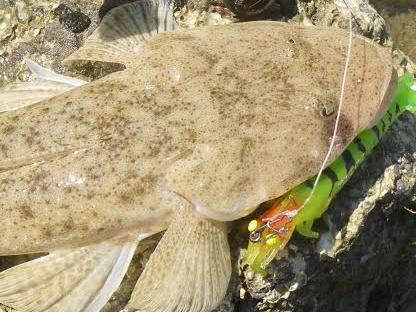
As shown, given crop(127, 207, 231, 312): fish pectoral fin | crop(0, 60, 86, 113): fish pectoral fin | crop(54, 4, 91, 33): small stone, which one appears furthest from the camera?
crop(54, 4, 91, 33): small stone

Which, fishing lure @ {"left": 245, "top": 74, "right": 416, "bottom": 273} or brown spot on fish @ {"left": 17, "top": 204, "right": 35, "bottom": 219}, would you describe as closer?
brown spot on fish @ {"left": 17, "top": 204, "right": 35, "bottom": 219}

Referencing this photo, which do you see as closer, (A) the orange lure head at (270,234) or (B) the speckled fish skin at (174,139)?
(B) the speckled fish skin at (174,139)

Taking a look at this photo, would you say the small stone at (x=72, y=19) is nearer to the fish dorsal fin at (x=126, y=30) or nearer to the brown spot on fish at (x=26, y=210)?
the fish dorsal fin at (x=126, y=30)

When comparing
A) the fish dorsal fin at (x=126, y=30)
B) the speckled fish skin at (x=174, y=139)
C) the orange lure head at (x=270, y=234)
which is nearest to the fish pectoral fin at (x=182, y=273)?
the speckled fish skin at (x=174, y=139)

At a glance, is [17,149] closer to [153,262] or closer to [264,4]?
[153,262]

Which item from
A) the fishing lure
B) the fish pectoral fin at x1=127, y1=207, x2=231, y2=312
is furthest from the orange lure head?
the fish pectoral fin at x1=127, y1=207, x2=231, y2=312

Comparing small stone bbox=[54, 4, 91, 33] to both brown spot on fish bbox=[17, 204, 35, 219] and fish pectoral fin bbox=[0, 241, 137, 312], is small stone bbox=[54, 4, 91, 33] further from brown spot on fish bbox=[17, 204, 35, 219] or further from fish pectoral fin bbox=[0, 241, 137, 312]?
fish pectoral fin bbox=[0, 241, 137, 312]

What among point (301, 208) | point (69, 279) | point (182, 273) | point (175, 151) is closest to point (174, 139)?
point (175, 151)
